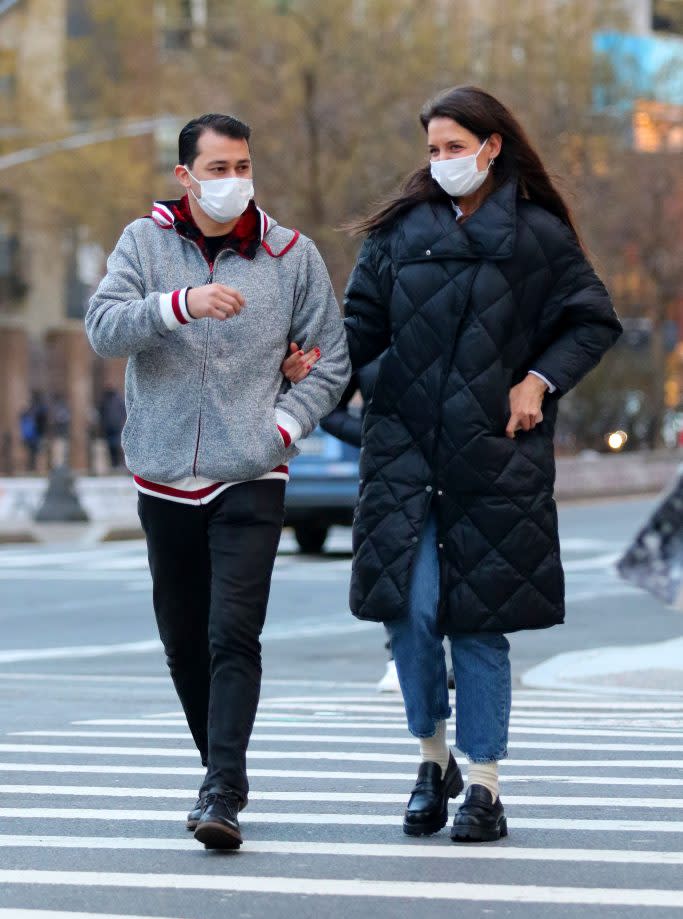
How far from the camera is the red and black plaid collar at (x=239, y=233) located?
6.36 m

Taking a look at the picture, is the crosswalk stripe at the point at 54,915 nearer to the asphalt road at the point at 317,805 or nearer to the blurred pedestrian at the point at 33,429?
the asphalt road at the point at 317,805

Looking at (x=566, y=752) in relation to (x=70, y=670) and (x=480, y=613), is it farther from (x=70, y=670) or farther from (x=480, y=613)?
(x=70, y=670)

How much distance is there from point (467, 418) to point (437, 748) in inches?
36.6

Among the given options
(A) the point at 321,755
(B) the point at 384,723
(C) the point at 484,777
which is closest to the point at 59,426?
(B) the point at 384,723

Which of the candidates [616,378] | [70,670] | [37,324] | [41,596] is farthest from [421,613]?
[37,324]

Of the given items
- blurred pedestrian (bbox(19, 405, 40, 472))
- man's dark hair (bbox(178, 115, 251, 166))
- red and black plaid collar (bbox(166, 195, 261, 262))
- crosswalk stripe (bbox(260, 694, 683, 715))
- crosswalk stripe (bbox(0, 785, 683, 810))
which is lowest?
blurred pedestrian (bbox(19, 405, 40, 472))

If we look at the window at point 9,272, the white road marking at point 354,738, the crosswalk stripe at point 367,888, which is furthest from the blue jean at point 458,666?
the window at point 9,272

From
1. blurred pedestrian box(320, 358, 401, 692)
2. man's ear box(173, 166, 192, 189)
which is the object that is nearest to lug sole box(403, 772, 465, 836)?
blurred pedestrian box(320, 358, 401, 692)

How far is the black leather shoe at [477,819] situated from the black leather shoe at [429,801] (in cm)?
8

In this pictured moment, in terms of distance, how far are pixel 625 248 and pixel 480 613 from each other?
4595cm

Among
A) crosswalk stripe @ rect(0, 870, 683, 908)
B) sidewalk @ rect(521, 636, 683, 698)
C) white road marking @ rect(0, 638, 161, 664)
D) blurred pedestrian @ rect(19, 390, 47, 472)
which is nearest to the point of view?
crosswalk stripe @ rect(0, 870, 683, 908)

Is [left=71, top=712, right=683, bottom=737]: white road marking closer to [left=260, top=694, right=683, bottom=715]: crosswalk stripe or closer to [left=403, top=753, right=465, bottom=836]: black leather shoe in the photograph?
[left=260, top=694, right=683, bottom=715]: crosswalk stripe

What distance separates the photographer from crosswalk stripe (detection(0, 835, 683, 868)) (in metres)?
5.98

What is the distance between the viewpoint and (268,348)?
6.35 m
